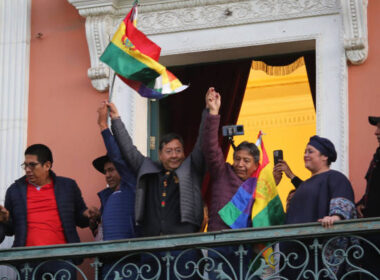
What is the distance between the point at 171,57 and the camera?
1176 cm

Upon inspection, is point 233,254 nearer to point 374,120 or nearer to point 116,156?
point 116,156

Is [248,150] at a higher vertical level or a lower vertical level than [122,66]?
lower

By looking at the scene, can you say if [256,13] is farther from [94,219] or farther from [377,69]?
[94,219]

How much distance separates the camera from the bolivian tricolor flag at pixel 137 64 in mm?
10602

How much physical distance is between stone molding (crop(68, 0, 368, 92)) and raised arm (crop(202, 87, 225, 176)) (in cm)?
158

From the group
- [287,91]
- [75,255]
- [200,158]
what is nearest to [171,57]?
[287,91]

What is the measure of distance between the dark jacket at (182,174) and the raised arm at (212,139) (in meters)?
0.09

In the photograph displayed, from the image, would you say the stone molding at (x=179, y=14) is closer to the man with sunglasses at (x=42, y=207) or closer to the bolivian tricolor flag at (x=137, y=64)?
the bolivian tricolor flag at (x=137, y=64)

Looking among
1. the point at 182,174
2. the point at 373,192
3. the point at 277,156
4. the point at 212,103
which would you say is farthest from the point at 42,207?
the point at 373,192

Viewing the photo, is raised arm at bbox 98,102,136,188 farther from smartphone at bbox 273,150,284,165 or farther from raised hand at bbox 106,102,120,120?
smartphone at bbox 273,150,284,165

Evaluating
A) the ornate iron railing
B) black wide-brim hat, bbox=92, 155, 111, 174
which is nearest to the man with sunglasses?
black wide-brim hat, bbox=92, 155, 111, 174

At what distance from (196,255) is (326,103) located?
195 cm

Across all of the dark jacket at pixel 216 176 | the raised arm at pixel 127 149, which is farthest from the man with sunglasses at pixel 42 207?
the dark jacket at pixel 216 176

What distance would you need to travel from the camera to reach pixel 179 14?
11.7 metres
